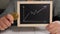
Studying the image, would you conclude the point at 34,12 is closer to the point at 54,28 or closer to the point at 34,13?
the point at 34,13

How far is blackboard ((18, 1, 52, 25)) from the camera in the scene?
995 millimetres

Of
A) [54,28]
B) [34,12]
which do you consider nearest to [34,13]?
[34,12]

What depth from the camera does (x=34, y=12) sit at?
1.00 metres

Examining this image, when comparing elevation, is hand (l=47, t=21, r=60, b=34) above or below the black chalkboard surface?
below

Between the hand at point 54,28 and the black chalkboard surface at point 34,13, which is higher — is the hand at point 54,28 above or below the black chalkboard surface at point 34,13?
below

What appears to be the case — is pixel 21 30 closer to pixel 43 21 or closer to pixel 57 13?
pixel 43 21

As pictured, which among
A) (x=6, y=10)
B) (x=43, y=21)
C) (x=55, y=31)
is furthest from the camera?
(x=6, y=10)

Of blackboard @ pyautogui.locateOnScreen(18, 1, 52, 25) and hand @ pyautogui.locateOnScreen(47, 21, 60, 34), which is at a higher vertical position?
blackboard @ pyautogui.locateOnScreen(18, 1, 52, 25)

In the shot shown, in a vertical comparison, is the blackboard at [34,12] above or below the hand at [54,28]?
above

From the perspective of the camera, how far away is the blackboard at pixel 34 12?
100 centimetres

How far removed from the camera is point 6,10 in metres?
1.11

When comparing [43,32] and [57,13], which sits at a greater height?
[57,13]

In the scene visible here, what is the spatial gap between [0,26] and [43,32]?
0.28 meters

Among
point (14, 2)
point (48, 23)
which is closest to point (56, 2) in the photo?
point (48, 23)
